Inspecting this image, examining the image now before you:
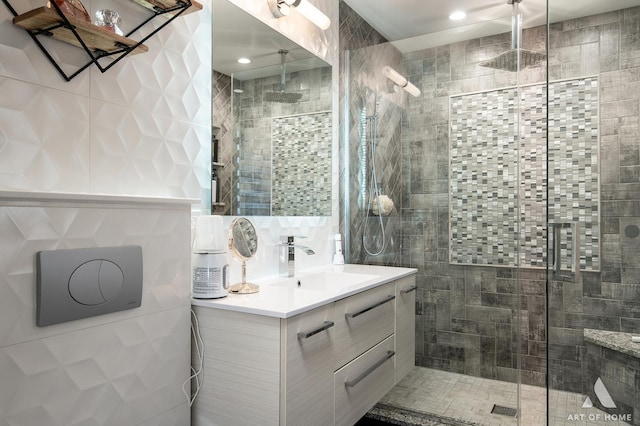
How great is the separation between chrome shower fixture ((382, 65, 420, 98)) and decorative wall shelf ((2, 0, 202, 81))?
1509 mm

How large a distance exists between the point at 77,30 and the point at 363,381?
169 cm

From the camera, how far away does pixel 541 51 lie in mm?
2424

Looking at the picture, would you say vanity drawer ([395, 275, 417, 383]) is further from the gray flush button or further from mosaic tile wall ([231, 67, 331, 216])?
the gray flush button

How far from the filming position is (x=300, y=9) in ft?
7.57

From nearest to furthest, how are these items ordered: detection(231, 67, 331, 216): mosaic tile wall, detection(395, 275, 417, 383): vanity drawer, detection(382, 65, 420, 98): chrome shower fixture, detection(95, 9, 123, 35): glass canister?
detection(95, 9, 123, 35): glass canister < detection(231, 67, 331, 216): mosaic tile wall < detection(395, 275, 417, 383): vanity drawer < detection(382, 65, 420, 98): chrome shower fixture

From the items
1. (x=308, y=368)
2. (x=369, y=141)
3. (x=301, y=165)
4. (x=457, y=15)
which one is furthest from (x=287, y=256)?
(x=457, y=15)

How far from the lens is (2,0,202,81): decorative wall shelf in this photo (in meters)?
1.12

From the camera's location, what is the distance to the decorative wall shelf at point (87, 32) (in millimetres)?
1118

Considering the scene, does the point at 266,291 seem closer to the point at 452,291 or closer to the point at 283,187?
the point at 283,187

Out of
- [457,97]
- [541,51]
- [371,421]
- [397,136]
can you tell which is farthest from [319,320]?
[541,51]

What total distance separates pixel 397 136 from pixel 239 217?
1.20 m

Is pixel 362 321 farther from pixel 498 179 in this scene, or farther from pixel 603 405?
pixel 498 179

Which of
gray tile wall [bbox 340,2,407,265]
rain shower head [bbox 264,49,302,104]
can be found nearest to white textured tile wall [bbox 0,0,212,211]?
rain shower head [bbox 264,49,302,104]

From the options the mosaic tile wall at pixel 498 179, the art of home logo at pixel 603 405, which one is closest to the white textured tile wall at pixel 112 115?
the mosaic tile wall at pixel 498 179
